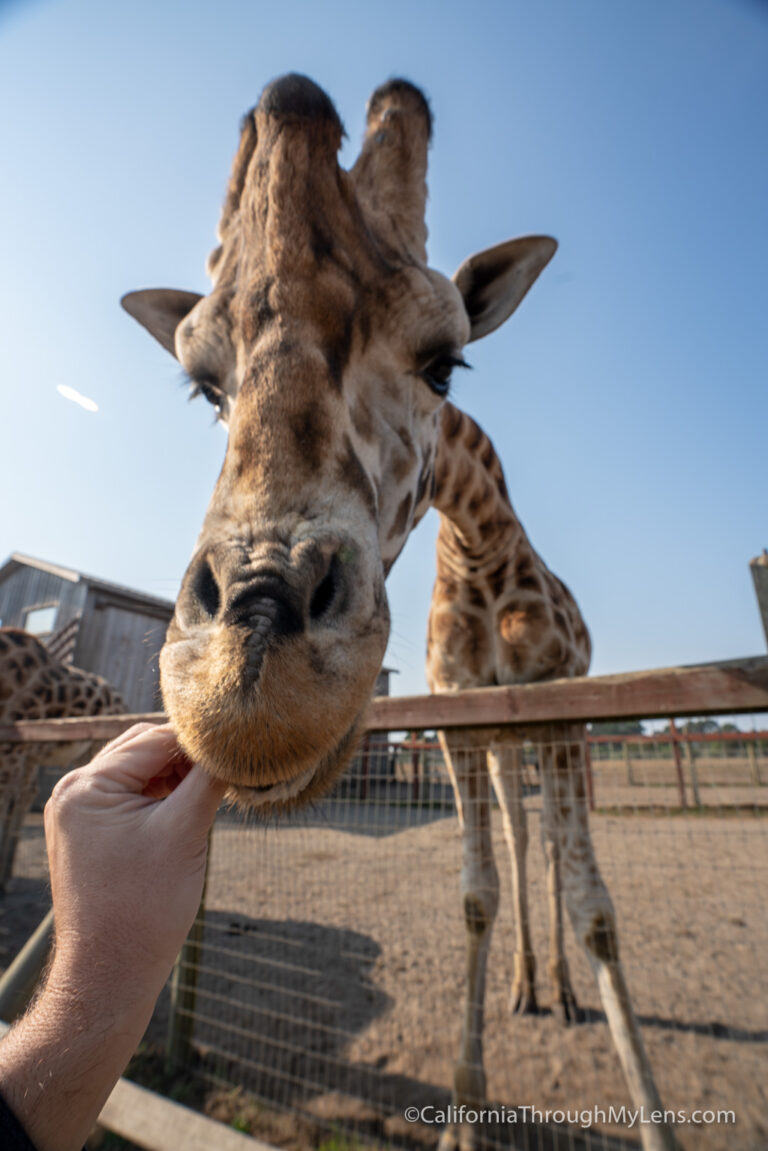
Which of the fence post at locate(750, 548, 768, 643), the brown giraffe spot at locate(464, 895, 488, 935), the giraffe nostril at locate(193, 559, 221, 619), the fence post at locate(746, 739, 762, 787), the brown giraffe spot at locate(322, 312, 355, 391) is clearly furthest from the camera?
the fence post at locate(746, 739, 762, 787)

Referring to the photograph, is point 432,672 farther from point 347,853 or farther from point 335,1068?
point 347,853

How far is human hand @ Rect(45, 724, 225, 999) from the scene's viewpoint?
67 cm

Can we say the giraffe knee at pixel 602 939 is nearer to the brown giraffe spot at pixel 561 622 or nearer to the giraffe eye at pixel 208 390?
the brown giraffe spot at pixel 561 622

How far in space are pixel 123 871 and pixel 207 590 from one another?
49 cm

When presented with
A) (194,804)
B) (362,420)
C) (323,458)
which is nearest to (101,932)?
(194,804)

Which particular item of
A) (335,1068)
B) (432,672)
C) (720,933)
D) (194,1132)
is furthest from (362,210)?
(720,933)

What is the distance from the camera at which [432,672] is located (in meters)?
3.90

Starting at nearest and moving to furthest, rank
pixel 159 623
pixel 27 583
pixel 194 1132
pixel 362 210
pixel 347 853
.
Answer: pixel 362 210 → pixel 194 1132 → pixel 347 853 → pixel 159 623 → pixel 27 583

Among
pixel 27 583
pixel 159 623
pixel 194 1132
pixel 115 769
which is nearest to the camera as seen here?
pixel 115 769

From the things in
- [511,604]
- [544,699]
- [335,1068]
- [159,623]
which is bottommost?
[335,1068]

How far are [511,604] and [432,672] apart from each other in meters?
0.76

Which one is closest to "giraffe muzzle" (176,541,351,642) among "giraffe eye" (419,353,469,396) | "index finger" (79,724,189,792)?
"index finger" (79,724,189,792)

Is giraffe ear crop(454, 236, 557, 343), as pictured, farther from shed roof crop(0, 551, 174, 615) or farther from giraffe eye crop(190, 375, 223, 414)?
shed roof crop(0, 551, 174, 615)

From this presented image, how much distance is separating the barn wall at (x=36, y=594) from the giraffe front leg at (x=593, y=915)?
42.4 feet
